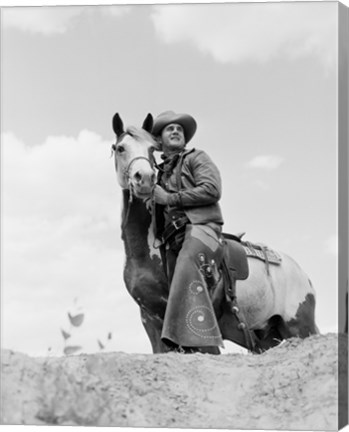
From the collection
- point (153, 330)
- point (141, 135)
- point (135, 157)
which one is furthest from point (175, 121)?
point (153, 330)

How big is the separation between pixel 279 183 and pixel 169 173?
0.86m

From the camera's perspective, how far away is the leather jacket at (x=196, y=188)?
13.9 m

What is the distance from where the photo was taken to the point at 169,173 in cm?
1404

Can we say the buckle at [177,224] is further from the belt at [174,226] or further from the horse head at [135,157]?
the horse head at [135,157]

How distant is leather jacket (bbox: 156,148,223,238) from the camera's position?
13.9 metres

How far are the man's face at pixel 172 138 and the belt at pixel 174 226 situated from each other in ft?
1.81

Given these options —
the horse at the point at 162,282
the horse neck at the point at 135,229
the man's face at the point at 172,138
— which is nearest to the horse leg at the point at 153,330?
the horse at the point at 162,282

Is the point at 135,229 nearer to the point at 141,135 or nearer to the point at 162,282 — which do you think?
the point at 162,282

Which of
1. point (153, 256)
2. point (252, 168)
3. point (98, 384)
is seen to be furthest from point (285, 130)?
point (98, 384)

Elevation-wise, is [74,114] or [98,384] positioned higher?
[74,114]

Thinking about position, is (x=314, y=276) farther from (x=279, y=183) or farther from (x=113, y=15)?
(x=113, y=15)

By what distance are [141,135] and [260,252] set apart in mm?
1339

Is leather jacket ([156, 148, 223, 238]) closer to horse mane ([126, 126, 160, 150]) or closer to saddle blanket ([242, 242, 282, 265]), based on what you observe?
horse mane ([126, 126, 160, 150])

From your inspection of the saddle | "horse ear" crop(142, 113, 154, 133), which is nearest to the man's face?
"horse ear" crop(142, 113, 154, 133)
